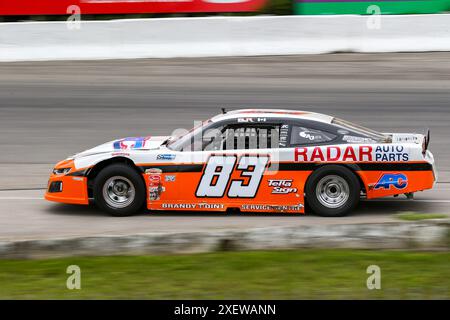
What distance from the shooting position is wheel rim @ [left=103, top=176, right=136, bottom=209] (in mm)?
10609

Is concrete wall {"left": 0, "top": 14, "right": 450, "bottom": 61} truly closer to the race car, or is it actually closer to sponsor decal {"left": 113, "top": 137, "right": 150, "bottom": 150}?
sponsor decal {"left": 113, "top": 137, "right": 150, "bottom": 150}

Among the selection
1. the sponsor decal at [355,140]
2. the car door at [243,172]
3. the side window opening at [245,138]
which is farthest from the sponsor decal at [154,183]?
the sponsor decal at [355,140]

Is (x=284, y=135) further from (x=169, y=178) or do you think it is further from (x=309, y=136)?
(x=169, y=178)

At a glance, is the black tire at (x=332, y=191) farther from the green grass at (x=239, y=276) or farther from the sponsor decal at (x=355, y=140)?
the green grass at (x=239, y=276)

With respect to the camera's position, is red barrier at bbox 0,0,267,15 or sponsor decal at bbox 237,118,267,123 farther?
red barrier at bbox 0,0,267,15

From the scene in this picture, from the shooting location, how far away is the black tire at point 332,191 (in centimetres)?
1038

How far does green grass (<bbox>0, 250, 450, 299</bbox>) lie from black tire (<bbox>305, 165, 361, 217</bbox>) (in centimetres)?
179

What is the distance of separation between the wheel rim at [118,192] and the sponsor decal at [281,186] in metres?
1.70

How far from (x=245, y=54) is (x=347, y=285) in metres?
14.3

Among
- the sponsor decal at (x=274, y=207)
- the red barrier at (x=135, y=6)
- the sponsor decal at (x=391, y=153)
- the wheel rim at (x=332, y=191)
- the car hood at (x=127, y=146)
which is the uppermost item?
the red barrier at (x=135, y=6)

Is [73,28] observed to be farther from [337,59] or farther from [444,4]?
[444,4]

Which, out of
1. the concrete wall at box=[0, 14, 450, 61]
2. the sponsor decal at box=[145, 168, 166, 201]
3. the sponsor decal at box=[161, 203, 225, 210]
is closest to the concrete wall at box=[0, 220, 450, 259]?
the sponsor decal at box=[161, 203, 225, 210]

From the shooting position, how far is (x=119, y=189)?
10.7 m

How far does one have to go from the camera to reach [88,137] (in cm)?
1545
